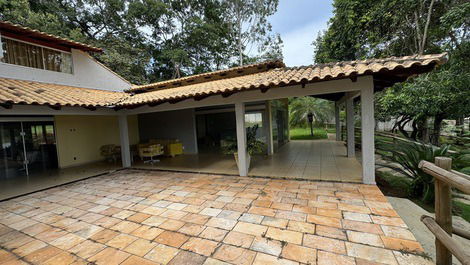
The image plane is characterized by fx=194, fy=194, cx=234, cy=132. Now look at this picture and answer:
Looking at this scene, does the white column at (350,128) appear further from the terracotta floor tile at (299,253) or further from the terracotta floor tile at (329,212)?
the terracotta floor tile at (299,253)

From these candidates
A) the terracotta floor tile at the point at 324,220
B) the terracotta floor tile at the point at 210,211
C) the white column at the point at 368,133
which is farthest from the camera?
the white column at the point at 368,133

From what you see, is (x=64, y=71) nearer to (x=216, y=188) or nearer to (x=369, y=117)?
(x=216, y=188)

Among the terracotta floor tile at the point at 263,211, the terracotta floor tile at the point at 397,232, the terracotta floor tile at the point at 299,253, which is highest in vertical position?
the terracotta floor tile at the point at 263,211

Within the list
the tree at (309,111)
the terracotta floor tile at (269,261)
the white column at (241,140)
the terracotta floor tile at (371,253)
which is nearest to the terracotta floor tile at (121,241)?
the terracotta floor tile at (269,261)

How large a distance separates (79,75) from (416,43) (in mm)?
16367

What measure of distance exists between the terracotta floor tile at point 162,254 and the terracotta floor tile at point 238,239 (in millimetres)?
729

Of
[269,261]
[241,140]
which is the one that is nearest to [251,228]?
[269,261]

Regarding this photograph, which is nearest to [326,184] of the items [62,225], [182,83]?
[62,225]

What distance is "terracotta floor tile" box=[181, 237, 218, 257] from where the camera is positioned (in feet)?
8.57

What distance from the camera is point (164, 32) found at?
19.8 m

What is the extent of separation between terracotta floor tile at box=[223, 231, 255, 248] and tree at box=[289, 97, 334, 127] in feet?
47.5

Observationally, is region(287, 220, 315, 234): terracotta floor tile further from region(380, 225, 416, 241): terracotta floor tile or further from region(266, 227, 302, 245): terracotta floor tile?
region(380, 225, 416, 241): terracotta floor tile

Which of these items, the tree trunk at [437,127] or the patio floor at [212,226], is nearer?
the patio floor at [212,226]

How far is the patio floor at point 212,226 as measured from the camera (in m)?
2.52
